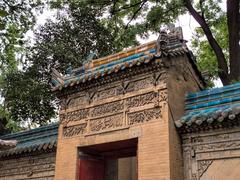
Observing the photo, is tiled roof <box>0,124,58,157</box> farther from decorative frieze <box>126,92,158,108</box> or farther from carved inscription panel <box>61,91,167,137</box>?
decorative frieze <box>126,92,158,108</box>

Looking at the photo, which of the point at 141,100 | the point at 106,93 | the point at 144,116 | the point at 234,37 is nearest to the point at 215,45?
the point at 234,37

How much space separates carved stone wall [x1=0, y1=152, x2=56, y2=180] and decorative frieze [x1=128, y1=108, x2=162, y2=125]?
3596mm

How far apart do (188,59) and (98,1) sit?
810 centimetres

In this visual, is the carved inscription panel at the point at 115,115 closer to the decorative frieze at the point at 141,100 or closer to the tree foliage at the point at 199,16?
the decorative frieze at the point at 141,100

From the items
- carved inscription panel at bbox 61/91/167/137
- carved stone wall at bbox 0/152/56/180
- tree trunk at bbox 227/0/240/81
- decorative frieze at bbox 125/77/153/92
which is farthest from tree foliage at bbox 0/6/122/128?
decorative frieze at bbox 125/77/153/92

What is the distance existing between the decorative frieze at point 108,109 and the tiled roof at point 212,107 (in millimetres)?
1647

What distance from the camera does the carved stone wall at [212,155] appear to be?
25.1ft

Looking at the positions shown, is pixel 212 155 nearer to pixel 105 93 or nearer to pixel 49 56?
pixel 105 93

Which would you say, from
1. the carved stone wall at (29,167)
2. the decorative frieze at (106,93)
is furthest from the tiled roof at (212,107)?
the carved stone wall at (29,167)

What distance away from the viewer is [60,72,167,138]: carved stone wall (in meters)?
8.66

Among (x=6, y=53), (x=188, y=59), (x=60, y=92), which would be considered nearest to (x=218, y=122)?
(x=188, y=59)

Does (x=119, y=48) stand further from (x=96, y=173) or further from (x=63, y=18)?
(x=96, y=173)

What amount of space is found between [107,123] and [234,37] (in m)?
7.33

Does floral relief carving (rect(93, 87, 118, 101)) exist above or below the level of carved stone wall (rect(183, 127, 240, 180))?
above
